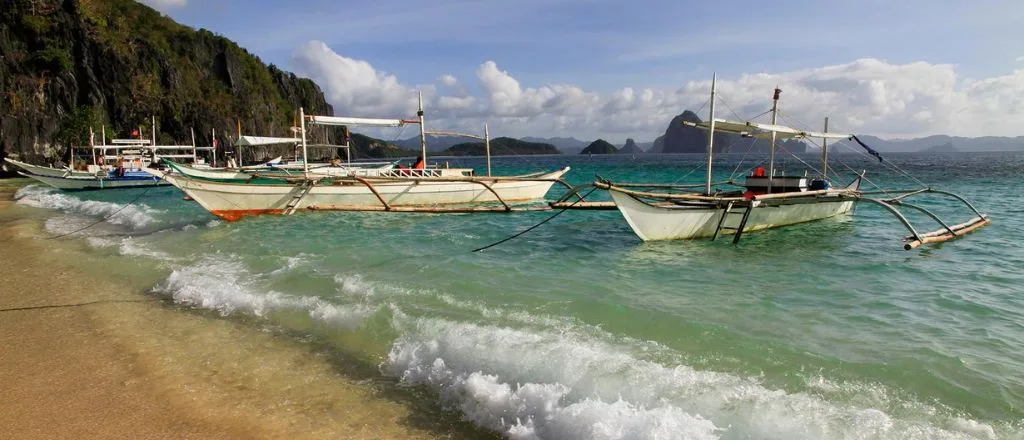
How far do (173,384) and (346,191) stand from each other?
15.2 meters

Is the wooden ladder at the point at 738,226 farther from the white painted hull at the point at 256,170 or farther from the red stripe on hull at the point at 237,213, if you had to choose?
the white painted hull at the point at 256,170

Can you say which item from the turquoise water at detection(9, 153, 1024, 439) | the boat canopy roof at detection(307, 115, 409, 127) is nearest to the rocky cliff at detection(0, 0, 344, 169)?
the boat canopy roof at detection(307, 115, 409, 127)

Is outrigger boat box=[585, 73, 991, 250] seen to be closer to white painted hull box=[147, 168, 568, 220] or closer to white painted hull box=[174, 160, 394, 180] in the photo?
white painted hull box=[147, 168, 568, 220]

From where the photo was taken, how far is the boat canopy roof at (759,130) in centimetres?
1478

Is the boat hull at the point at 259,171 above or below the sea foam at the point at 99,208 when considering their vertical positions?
above

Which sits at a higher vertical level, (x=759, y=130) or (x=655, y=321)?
(x=759, y=130)

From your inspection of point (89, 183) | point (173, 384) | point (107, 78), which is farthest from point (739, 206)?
point (107, 78)

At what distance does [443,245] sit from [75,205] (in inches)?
842

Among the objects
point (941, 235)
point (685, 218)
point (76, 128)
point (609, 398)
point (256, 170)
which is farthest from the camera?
point (76, 128)

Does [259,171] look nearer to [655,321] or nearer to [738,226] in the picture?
[738,226]

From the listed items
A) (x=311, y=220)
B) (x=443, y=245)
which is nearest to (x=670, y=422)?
(x=443, y=245)

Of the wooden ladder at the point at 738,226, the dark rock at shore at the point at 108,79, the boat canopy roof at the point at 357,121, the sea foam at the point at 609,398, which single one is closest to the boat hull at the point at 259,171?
the boat canopy roof at the point at 357,121

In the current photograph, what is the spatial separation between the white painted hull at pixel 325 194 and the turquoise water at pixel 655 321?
3579 mm

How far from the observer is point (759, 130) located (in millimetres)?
15867
